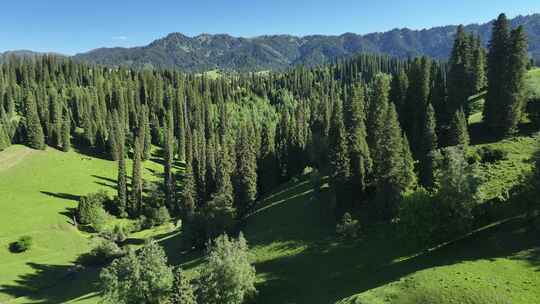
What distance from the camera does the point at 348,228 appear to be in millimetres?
57750

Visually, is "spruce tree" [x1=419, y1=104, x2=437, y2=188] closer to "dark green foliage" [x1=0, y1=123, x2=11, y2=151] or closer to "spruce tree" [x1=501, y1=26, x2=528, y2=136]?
"spruce tree" [x1=501, y1=26, x2=528, y2=136]

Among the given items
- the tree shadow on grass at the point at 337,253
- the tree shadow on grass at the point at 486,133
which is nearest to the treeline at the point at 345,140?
the tree shadow on grass at the point at 486,133

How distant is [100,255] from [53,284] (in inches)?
457

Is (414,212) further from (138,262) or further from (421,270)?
(138,262)


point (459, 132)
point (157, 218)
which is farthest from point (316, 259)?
point (157, 218)

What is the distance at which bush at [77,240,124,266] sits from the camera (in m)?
83.8

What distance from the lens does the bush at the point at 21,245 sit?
8312 centimetres

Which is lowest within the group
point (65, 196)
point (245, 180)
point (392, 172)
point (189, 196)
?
point (65, 196)

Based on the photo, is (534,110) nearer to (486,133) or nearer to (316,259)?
(486,133)

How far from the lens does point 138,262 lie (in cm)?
4816

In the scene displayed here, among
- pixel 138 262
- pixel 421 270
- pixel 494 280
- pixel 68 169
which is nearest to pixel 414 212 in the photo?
pixel 421 270

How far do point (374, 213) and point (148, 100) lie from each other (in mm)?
157793

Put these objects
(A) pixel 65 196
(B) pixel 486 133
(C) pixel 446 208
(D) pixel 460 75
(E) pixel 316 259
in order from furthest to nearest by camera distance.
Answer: (A) pixel 65 196 < (D) pixel 460 75 < (B) pixel 486 133 < (E) pixel 316 259 < (C) pixel 446 208

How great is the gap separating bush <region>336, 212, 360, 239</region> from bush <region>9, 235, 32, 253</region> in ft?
237
